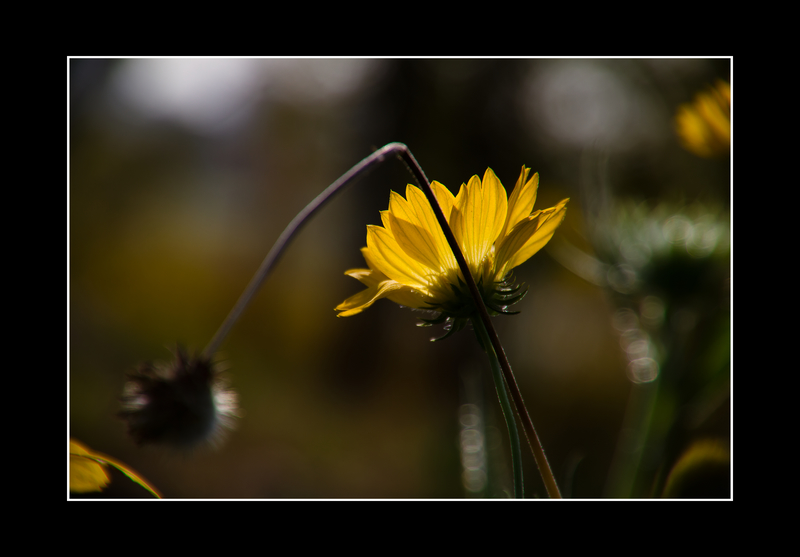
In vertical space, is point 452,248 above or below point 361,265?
below

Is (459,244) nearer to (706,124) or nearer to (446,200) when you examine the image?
(446,200)

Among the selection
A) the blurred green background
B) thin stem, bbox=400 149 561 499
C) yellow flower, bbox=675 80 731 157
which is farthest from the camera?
the blurred green background

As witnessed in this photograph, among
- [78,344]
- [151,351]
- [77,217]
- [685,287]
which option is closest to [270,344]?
[151,351]

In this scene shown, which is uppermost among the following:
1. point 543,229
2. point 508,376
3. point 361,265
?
point 361,265

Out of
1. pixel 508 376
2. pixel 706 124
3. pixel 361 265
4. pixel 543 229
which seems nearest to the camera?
pixel 508 376

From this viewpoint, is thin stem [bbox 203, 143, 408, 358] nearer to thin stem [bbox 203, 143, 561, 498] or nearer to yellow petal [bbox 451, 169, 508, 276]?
thin stem [bbox 203, 143, 561, 498]

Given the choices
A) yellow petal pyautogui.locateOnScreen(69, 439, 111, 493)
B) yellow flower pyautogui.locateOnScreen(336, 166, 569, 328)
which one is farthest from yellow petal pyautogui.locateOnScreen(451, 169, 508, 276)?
yellow petal pyautogui.locateOnScreen(69, 439, 111, 493)

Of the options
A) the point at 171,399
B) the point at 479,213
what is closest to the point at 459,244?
the point at 479,213

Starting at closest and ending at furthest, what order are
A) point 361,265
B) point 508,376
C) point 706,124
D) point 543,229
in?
point 508,376 < point 543,229 < point 706,124 < point 361,265

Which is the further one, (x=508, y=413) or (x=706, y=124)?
(x=706, y=124)
